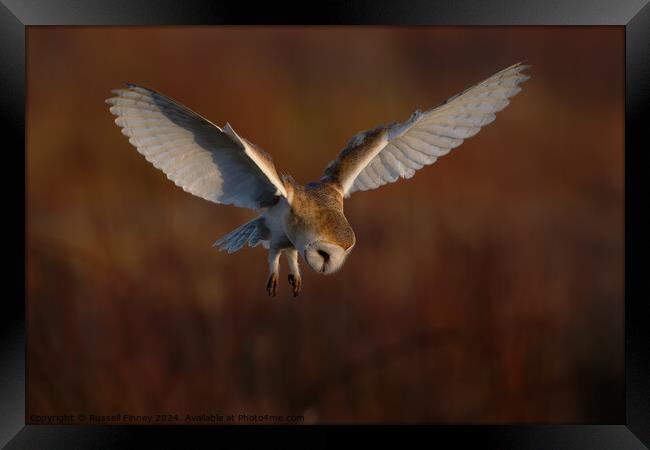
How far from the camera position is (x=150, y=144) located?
2020 mm

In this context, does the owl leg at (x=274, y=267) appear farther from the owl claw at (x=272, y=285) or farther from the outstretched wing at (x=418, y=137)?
the outstretched wing at (x=418, y=137)

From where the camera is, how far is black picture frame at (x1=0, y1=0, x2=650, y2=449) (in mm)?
2037

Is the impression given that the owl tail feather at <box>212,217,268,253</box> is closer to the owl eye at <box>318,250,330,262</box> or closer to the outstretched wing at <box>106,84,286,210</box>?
the outstretched wing at <box>106,84,286,210</box>

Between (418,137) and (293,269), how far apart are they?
0.63 metres

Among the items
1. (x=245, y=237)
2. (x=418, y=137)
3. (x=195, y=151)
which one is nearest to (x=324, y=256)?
(x=245, y=237)

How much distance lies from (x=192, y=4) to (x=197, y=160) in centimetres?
45

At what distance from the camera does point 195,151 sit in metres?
2.07

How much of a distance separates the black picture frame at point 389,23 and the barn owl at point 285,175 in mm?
249

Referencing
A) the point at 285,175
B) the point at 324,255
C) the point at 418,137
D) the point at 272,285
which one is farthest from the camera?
the point at 418,137

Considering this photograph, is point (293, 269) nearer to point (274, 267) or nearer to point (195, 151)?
point (274, 267)

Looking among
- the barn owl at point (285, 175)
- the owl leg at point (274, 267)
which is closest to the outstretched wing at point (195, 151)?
the barn owl at point (285, 175)

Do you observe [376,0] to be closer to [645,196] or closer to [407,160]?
[407,160]

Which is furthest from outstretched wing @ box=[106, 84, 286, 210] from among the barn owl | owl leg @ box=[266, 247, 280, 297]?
owl leg @ box=[266, 247, 280, 297]

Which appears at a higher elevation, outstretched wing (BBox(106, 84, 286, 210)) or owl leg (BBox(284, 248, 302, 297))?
outstretched wing (BBox(106, 84, 286, 210))
